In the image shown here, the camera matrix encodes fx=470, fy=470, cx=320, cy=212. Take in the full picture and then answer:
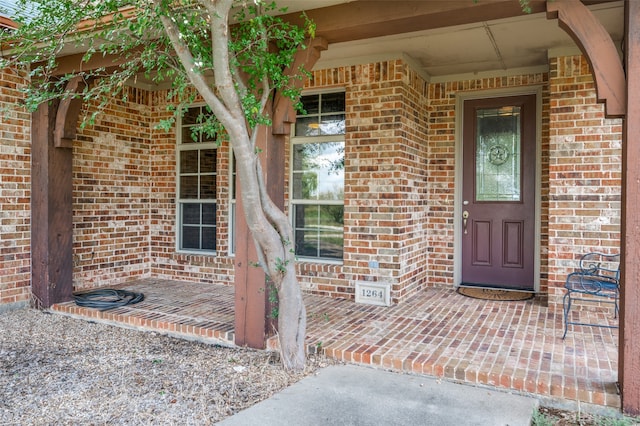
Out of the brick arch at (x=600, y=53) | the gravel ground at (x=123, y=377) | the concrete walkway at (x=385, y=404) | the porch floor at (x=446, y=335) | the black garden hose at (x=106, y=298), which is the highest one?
the brick arch at (x=600, y=53)

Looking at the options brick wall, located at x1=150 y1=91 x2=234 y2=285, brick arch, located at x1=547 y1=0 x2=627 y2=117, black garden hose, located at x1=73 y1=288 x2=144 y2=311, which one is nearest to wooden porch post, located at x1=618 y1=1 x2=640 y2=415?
brick arch, located at x1=547 y1=0 x2=627 y2=117

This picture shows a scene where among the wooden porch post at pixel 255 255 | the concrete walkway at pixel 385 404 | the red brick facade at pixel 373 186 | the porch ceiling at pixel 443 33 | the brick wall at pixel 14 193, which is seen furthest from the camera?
the brick wall at pixel 14 193

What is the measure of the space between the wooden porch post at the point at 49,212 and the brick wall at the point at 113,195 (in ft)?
1.96

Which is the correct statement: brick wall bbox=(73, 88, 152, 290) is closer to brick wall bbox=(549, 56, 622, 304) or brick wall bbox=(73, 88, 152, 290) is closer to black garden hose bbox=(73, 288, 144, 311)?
black garden hose bbox=(73, 288, 144, 311)

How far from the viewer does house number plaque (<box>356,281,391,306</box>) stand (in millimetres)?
4757

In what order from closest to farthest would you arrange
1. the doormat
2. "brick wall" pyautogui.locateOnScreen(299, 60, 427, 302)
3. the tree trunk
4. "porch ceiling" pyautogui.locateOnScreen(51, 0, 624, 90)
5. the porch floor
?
the porch floor
"porch ceiling" pyautogui.locateOnScreen(51, 0, 624, 90)
the tree trunk
"brick wall" pyautogui.locateOnScreen(299, 60, 427, 302)
the doormat

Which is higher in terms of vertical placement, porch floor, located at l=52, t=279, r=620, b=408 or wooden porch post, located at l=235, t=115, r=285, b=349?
wooden porch post, located at l=235, t=115, r=285, b=349

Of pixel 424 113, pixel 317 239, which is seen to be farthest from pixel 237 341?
pixel 424 113

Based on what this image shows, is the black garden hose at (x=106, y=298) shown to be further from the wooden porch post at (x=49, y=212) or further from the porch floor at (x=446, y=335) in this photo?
the wooden porch post at (x=49, y=212)

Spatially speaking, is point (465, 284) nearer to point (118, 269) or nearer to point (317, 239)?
point (317, 239)

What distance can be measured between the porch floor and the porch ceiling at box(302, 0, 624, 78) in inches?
100

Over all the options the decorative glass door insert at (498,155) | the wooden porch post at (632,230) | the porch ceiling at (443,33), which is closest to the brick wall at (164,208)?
the porch ceiling at (443,33)

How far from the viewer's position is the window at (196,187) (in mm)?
6164

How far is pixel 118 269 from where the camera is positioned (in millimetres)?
6008
